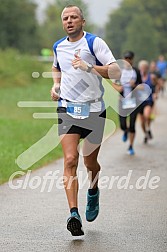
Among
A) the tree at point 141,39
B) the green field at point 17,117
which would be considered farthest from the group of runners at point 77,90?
the tree at point 141,39

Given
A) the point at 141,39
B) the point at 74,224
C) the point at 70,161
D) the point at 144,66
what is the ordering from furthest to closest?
1. the point at 141,39
2. the point at 144,66
3. the point at 70,161
4. the point at 74,224

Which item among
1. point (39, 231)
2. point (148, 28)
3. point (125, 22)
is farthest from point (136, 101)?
point (125, 22)

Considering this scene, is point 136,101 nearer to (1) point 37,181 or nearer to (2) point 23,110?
(1) point 37,181

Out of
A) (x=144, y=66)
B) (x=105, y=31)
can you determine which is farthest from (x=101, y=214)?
(x=105, y=31)

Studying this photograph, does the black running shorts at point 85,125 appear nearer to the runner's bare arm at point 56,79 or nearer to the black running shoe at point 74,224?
the runner's bare arm at point 56,79

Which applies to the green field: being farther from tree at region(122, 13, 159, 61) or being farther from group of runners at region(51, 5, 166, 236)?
tree at region(122, 13, 159, 61)

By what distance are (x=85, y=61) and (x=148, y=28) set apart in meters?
66.2

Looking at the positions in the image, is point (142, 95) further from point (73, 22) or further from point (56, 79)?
point (73, 22)

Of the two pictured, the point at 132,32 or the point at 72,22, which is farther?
the point at 132,32

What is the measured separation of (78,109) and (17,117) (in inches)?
580

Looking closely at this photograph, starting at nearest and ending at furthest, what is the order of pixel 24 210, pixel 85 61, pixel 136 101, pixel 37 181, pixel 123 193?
pixel 85 61
pixel 24 210
pixel 123 193
pixel 37 181
pixel 136 101

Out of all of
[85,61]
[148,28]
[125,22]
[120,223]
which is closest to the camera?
[85,61]

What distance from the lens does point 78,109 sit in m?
7.32

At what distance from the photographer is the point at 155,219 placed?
8062 mm
